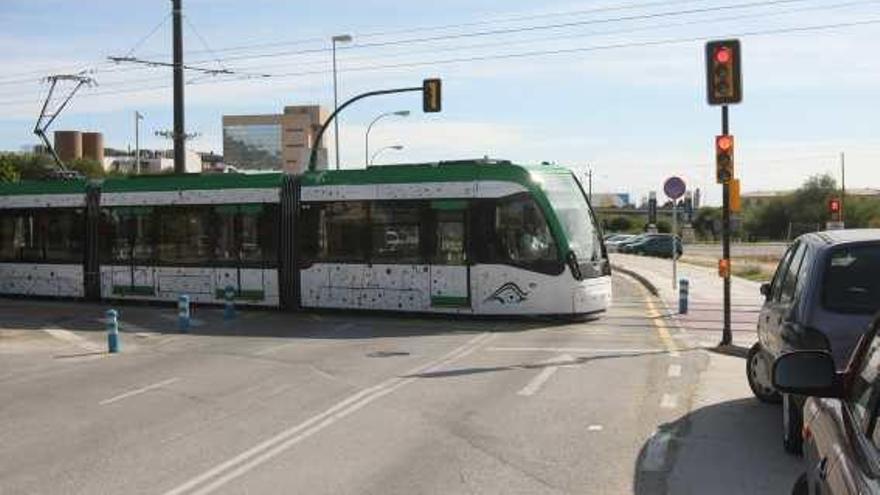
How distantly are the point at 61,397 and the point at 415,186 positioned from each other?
34.1 ft

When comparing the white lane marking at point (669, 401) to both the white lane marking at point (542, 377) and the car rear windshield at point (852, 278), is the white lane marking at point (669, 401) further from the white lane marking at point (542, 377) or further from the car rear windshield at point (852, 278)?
the car rear windshield at point (852, 278)

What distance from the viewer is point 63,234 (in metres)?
26.5

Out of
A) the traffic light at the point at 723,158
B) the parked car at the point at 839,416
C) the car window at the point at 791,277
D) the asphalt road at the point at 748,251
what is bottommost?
the asphalt road at the point at 748,251

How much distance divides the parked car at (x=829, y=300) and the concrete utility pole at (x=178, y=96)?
77.9 feet

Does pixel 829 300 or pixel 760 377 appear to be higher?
pixel 829 300

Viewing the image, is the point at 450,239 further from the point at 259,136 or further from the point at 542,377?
the point at 259,136

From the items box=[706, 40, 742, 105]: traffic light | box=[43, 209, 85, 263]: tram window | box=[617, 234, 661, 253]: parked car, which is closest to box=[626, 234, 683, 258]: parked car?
box=[617, 234, 661, 253]: parked car

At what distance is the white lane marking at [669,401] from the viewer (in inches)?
415

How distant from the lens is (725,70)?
16156 millimetres

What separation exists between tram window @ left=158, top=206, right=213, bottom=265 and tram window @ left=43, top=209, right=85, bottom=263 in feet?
8.96

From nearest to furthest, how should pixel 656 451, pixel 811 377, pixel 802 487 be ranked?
pixel 811 377 < pixel 802 487 < pixel 656 451

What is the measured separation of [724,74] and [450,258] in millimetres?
6697

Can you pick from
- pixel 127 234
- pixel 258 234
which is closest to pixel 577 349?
pixel 258 234

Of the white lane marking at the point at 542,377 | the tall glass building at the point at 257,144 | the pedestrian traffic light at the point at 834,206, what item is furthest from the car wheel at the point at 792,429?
the tall glass building at the point at 257,144
